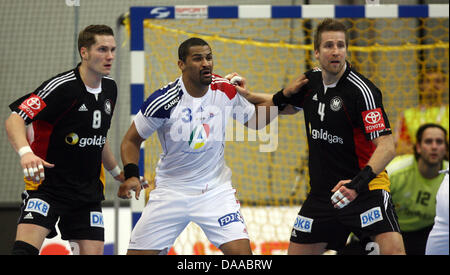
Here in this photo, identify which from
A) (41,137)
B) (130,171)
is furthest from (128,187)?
(41,137)

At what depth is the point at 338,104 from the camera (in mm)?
4875

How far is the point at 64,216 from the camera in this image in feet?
16.2

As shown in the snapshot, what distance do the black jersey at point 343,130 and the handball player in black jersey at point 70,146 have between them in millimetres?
1564

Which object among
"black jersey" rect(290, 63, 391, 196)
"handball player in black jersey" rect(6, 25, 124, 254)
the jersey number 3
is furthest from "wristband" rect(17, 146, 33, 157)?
"black jersey" rect(290, 63, 391, 196)

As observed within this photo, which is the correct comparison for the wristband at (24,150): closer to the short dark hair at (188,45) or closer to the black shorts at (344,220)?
the short dark hair at (188,45)

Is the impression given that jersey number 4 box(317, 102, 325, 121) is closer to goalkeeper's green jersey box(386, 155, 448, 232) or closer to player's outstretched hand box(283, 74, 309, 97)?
player's outstretched hand box(283, 74, 309, 97)

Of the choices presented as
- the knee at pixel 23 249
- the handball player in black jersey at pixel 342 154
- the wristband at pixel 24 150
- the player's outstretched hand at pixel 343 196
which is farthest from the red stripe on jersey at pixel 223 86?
the knee at pixel 23 249

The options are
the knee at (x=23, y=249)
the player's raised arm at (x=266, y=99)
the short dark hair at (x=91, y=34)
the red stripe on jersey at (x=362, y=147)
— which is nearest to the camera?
the knee at (x=23, y=249)

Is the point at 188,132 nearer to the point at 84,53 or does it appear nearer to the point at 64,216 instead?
the point at 84,53

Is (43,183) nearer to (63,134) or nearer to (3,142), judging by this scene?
(63,134)

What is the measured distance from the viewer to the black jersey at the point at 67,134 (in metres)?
4.86

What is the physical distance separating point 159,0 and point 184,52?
522 cm

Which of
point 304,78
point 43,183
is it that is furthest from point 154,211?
point 304,78

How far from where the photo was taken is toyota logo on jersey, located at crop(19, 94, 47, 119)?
4715mm
